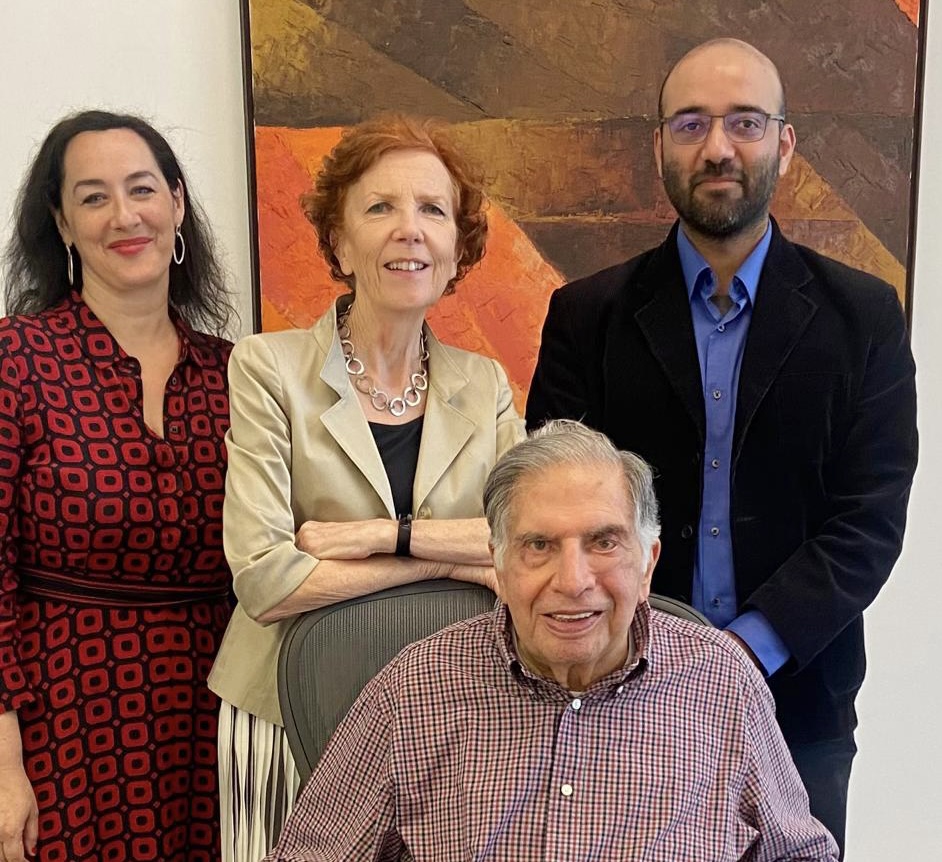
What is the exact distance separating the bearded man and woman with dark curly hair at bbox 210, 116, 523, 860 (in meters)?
0.29

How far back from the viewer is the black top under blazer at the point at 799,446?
1667mm

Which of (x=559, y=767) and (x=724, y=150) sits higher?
(x=724, y=150)

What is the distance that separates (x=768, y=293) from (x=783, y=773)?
0.78 meters

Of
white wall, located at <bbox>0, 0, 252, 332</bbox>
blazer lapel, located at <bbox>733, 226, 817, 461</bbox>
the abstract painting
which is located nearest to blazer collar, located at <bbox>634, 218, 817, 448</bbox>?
blazer lapel, located at <bbox>733, 226, 817, 461</bbox>

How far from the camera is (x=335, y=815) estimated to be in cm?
145

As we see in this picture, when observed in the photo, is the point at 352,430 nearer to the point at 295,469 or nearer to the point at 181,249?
the point at 295,469

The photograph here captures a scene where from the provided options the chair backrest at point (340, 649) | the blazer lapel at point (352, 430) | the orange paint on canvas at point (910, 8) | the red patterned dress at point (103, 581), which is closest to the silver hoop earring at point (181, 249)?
the red patterned dress at point (103, 581)

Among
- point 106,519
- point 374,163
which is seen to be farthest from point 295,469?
point 374,163

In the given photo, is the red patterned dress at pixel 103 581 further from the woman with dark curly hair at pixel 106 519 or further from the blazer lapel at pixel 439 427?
the blazer lapel at pixel 439 427

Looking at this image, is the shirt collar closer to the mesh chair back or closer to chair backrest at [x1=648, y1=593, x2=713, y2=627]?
chair backrest at [x1=648, y1=593, x2=713, y2=627]

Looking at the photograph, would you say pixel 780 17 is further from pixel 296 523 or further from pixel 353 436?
pixel 296 523

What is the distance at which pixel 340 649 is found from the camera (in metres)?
1.58

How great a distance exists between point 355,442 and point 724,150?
2.53ft

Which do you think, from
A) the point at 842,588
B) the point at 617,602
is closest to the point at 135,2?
the point at 617,602
